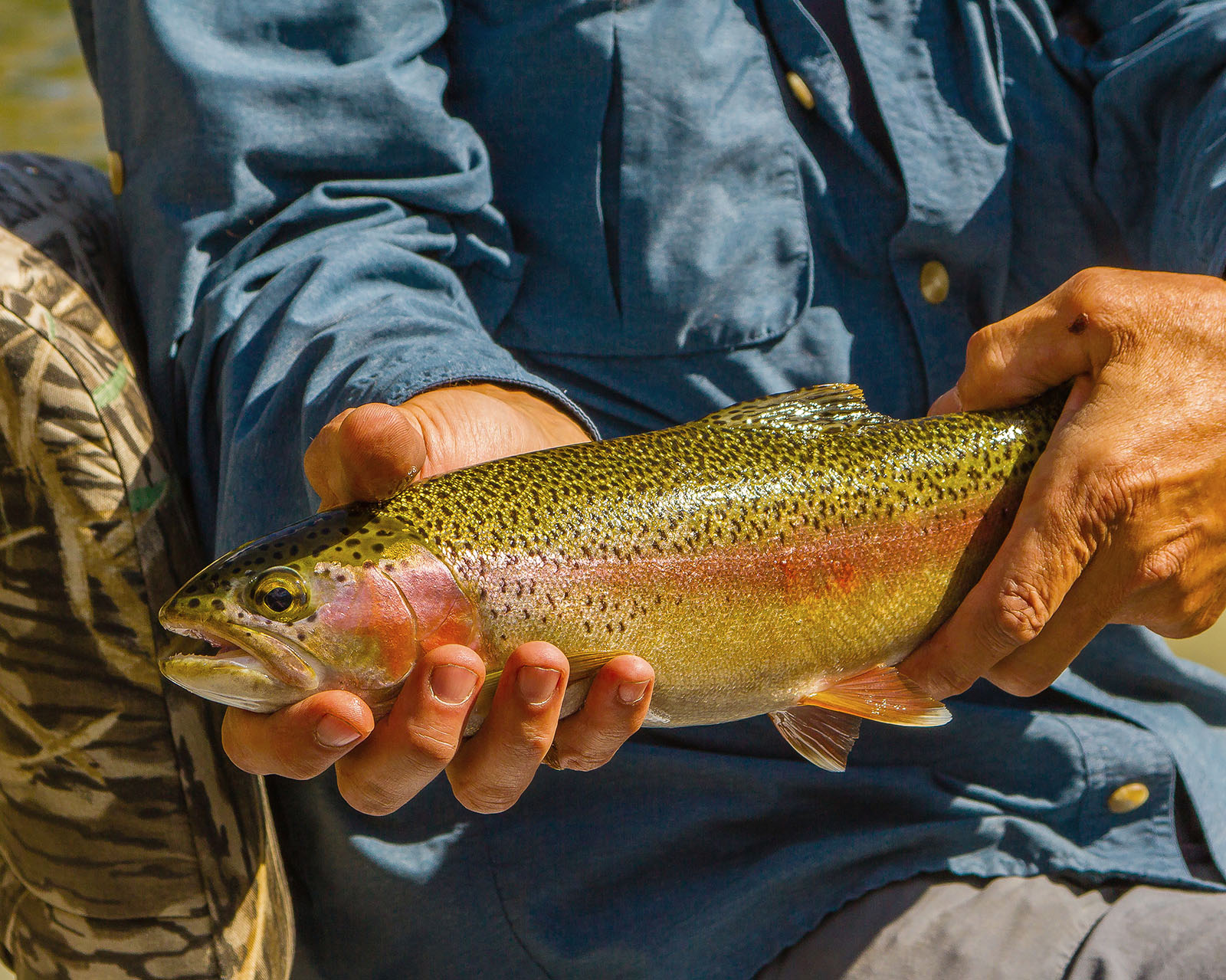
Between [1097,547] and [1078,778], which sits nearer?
[1097,547]

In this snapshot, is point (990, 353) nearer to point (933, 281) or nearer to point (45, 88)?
point (933, 281)

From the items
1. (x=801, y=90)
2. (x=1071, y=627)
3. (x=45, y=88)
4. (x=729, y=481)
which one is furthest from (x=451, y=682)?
(x=45, y=88)

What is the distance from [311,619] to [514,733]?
0.25 m

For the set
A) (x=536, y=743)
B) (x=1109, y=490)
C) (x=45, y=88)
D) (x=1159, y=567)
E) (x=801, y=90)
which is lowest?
(x=45, y=88)

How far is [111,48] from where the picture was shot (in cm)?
183

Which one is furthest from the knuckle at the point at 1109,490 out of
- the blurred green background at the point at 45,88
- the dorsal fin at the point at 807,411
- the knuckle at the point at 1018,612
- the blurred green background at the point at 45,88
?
the blurred green background at the point at 45,88

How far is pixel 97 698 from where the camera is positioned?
1.55 meters

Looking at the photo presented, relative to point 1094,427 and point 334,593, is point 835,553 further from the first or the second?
point 334,593

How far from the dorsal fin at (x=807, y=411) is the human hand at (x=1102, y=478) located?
0.58 ft

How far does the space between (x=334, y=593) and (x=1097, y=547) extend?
96 centimetres

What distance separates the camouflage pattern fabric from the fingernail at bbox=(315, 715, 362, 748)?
1.63ft

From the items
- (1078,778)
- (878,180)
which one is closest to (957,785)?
(1078,778)

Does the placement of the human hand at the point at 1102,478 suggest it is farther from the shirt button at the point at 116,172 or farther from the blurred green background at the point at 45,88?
the blurred green background at the point at 45,88

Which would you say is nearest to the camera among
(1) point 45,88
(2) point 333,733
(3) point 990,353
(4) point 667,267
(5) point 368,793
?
(2) point 333,733
